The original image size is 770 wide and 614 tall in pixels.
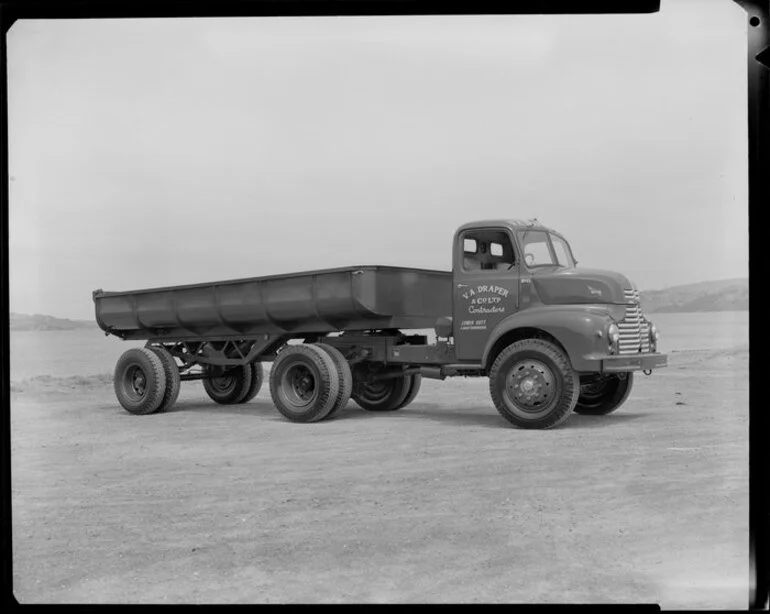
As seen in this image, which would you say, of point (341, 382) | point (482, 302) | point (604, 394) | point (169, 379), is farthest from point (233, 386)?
point (604, 394)

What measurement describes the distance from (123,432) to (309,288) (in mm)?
3101

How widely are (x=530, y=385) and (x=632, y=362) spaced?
3.98 feet

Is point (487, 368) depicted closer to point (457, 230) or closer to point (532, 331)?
point (532, 331)

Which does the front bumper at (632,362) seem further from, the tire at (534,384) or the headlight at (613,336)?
the tire at (534,384)

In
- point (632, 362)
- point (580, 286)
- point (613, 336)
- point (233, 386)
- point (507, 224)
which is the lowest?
point (233, 386)

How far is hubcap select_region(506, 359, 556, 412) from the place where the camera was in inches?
361

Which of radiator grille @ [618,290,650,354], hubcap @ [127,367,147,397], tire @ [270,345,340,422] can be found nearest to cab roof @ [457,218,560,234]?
radiator grille @ [618,290,650,354]

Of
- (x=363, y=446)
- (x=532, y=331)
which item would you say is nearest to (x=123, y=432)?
(x=363, y=446)

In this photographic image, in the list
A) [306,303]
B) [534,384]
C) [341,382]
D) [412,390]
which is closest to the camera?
[534,384]

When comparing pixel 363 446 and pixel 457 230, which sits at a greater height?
pixel 457 230

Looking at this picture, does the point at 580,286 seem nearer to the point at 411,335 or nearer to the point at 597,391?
the point at 597,391

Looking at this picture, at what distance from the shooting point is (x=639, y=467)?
6.91 metres

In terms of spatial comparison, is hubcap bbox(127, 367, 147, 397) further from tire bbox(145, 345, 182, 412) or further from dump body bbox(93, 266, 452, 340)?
dump body bbox(93, 266, 452, 340)

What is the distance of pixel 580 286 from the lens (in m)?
9.55
